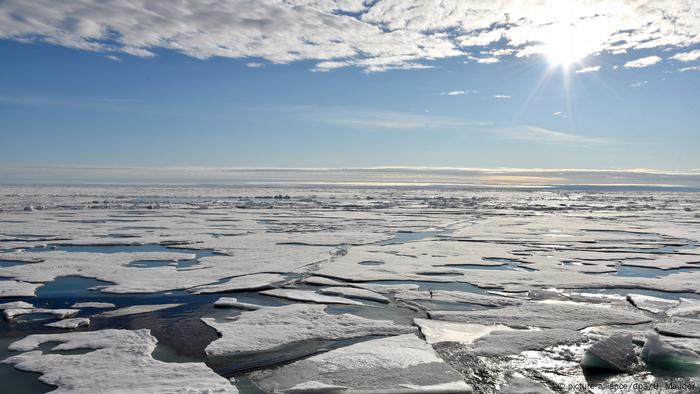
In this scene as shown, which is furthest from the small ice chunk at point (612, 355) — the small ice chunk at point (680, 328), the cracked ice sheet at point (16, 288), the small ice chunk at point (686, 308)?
the cracked ice sheet at point (16, 288)

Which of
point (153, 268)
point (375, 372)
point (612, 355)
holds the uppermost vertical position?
point (612, 355)

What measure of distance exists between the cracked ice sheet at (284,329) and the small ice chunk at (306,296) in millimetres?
456

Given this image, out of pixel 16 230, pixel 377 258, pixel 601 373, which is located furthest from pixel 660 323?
pixel 16 230

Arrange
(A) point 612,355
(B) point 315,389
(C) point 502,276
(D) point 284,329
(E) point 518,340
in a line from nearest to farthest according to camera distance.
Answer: (B) point 315,389
(A) point 612,355
(E) point 518,340
(D) point 284,329
(C) point 502,276

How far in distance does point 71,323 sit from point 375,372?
10.3 feet

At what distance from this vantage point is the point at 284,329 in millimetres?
4848

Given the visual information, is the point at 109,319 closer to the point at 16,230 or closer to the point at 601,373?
the point at 601,373

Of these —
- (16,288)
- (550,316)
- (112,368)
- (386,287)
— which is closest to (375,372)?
(112,368)

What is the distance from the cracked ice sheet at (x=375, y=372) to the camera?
3.53 m

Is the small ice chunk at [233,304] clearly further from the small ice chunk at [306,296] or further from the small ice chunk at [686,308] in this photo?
the small ice chunk at [686,308]

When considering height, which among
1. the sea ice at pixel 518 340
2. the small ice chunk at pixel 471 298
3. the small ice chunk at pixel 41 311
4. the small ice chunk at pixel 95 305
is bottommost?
the small ice chunk at pixel 95 305

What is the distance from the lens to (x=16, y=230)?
13.3 meters

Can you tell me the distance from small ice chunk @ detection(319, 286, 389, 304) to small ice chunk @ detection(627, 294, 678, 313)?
297cm

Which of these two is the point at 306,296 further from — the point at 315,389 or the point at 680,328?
the point at 680,328
